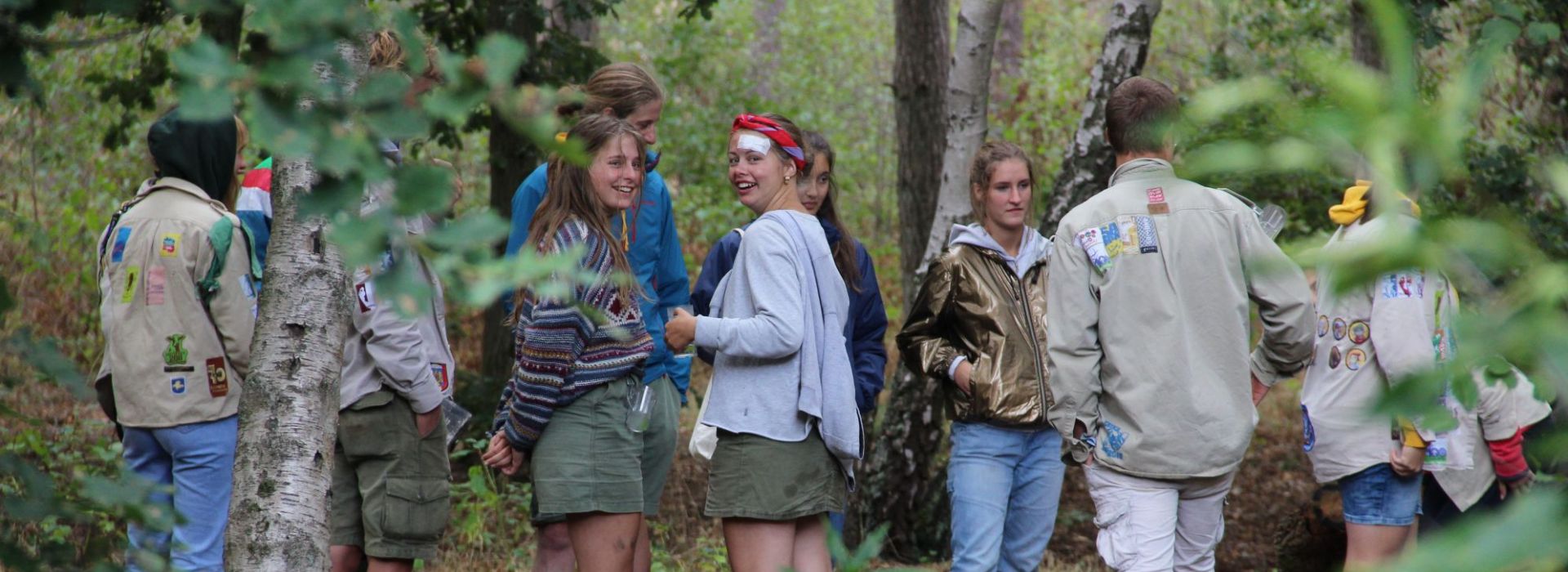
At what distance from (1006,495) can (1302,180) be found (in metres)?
5.91

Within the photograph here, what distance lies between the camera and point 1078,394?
3.91 m

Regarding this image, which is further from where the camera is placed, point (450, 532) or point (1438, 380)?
point (450, 532)

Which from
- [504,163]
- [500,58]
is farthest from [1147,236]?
[504,163]

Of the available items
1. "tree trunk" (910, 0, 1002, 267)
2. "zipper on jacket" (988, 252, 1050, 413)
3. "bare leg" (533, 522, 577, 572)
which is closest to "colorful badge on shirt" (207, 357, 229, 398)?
"bare leg" (533, 522, 577, 572)

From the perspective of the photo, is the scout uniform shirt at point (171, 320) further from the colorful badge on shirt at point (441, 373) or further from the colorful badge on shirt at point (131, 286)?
the colorful badge on shirt at point (441, 373)

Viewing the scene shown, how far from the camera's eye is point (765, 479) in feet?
12.7

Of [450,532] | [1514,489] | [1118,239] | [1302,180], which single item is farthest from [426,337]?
[1302,180]

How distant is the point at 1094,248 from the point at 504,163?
5047 millimetres

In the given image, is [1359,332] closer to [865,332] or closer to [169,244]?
[865,332]

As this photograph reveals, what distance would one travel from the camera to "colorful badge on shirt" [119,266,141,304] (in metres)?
4.37

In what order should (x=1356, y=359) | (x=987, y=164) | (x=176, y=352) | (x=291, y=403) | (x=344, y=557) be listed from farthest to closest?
Answer: (x=987, y=164) < (x=1356, y=359) < (x=176, y=352) < (x=344, y=557) < (x=291, y=403)

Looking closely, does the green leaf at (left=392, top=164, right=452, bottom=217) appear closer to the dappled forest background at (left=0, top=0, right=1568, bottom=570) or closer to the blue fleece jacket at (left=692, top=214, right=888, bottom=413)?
the dappled forest background at (left=0, top=0, right=1568, bottom=570)

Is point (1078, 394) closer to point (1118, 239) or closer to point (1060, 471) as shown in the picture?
point (1118, 239)

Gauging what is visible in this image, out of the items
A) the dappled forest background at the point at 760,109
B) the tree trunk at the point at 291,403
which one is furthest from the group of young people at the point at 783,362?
the tree trunk at the point at 291,403
